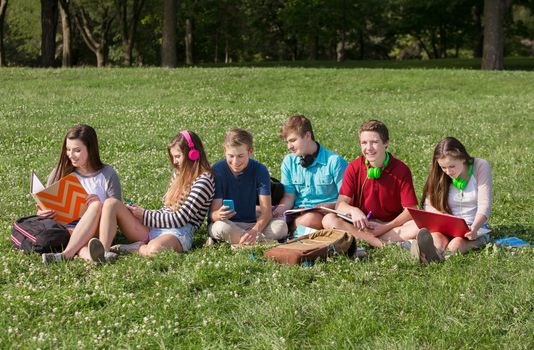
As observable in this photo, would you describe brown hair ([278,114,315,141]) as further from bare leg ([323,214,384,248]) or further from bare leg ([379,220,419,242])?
bare leg ([379,220,419,242])

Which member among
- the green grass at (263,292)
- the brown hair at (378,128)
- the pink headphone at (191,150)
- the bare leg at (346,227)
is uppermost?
the brown hair at (378,128)

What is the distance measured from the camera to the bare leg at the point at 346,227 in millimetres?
7254

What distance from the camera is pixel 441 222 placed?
6.92 metres

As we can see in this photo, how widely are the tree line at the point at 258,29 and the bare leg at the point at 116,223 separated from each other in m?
31.6

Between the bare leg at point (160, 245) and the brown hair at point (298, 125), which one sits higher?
the brown hair at point (298, 125)

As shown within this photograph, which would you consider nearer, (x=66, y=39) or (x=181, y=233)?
(x=181, y=233)

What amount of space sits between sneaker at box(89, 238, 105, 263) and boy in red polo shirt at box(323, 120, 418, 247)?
2397mm

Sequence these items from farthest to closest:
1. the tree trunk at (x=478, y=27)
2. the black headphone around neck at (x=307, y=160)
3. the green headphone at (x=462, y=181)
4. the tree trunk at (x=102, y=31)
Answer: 1. the tree trunk at (x=478, y=27)
2. the tree trunk at (x=102, y=31)
3. the black headphone around neck at (x=307, y=160)
4. the green headphone at (x=462, y=181)

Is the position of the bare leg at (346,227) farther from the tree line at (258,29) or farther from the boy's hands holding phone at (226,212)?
the tree line at (258,29)

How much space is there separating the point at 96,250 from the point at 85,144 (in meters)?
1.45

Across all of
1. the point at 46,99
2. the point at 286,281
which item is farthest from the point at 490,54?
the point at 286,281

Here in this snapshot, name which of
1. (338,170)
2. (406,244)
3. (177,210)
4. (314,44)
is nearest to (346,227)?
(406,244)

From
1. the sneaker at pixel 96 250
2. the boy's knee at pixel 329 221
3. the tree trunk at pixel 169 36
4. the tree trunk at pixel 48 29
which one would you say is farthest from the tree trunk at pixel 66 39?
the sneaker at pixel 96 250

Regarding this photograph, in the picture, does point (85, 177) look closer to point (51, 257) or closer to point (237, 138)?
point (51, 257)
